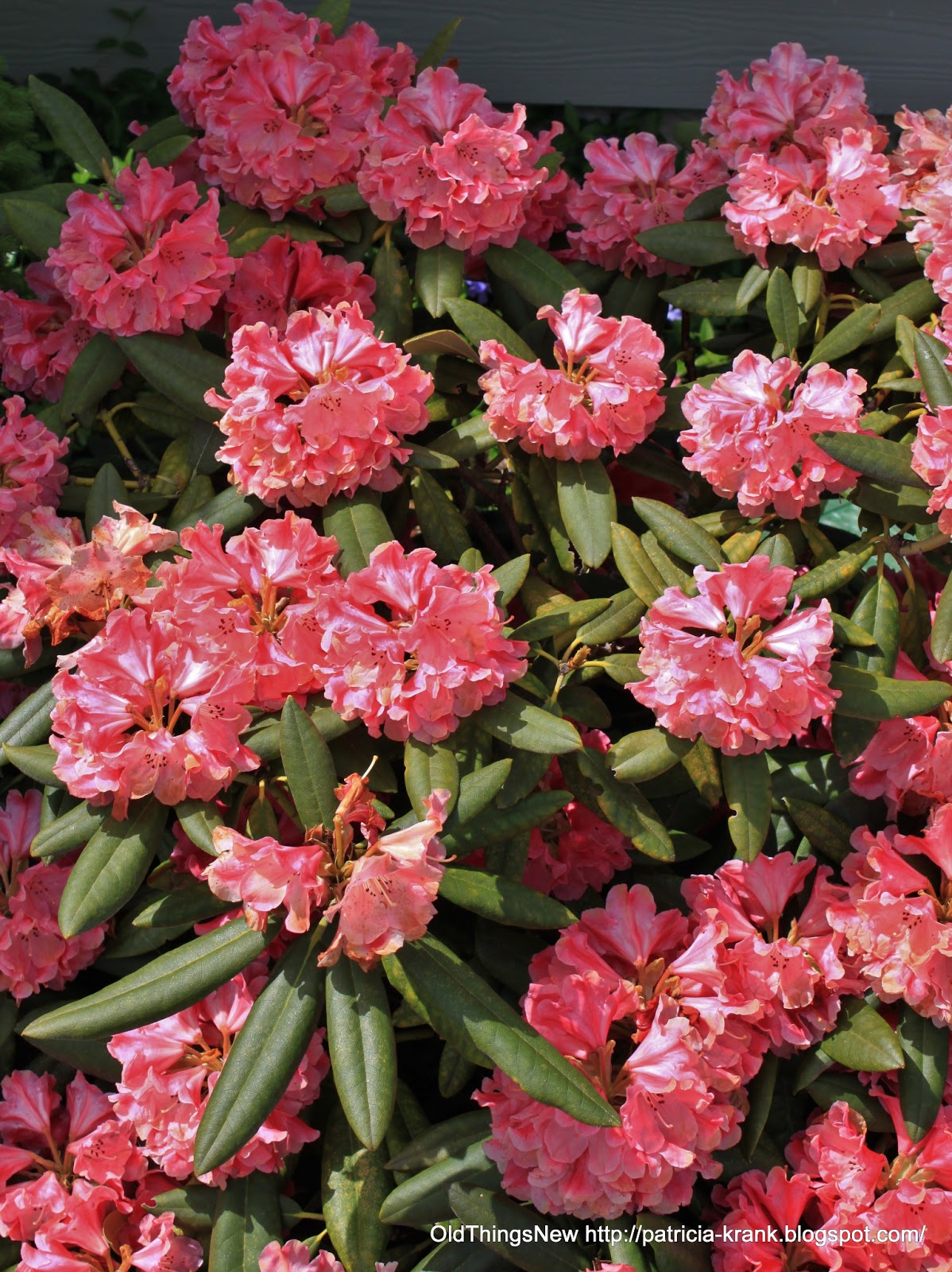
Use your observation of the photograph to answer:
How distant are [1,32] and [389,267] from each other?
1135mm

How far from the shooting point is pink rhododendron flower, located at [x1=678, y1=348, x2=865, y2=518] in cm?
133

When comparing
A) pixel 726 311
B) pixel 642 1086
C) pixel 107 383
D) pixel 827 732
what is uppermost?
pixel 726 311

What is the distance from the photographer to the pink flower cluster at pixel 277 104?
1573 mm

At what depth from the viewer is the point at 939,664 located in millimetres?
1352

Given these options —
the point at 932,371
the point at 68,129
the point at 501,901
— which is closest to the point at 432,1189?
the point at 501,901

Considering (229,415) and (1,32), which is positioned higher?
(1,32)

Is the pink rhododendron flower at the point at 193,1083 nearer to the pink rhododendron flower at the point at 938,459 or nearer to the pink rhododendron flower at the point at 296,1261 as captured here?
the pink rhododendron flower at the point at 296,1261

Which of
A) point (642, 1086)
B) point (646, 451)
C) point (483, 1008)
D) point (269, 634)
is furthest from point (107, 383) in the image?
point (642, 1086)

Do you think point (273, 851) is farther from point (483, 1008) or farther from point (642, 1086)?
point (642, 1086)

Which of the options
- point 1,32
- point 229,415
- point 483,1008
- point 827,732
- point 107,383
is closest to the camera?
point 483,1008

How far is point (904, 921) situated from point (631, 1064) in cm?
31

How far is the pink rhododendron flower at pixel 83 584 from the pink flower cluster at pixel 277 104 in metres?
0.53

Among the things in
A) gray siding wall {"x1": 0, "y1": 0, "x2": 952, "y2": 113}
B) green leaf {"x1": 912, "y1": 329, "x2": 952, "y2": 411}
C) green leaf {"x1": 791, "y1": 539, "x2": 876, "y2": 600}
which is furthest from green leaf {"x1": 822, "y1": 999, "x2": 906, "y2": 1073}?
gray siding wall {"x1": 0, "y1": 0, "x2": 952, "y2": 113}

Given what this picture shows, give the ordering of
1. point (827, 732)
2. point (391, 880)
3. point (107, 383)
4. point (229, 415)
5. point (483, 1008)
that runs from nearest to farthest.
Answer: point (391, 880) → point (483, 1008) → point (229, 415) → point (827, 732) → point (107, 383)
